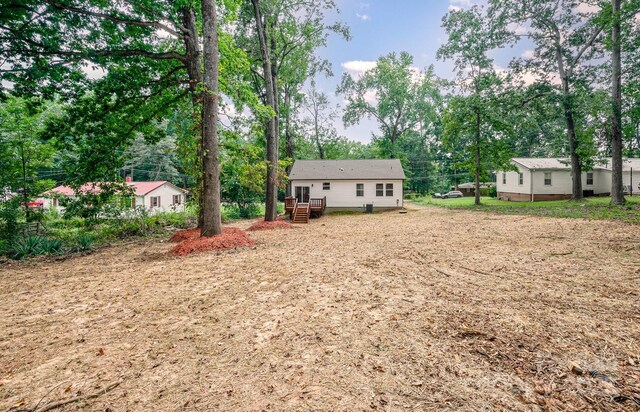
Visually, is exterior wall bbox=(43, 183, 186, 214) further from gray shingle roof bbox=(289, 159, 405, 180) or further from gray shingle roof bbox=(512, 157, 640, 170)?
gray shingle roof bbox=(512, 157, 640, 170)

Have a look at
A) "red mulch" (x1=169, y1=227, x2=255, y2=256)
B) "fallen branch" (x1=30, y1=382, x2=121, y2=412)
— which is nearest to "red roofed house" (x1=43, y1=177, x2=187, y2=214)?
"red mulch" (x1=169, y1=227, x2=255, y2=256)

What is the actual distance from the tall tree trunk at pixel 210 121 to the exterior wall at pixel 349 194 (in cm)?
1498

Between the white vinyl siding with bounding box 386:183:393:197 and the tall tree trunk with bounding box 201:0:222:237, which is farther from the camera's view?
the white vinyl siding with bounding box 386:183:393:197

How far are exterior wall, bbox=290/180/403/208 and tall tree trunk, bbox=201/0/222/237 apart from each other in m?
15.0

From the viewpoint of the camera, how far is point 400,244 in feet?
28.5

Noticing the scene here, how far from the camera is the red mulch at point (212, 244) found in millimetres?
8055

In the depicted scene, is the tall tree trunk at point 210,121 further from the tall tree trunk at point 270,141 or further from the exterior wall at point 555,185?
the exterior wall at point 555,185

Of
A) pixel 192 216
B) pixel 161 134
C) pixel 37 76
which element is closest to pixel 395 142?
pixel 192 216

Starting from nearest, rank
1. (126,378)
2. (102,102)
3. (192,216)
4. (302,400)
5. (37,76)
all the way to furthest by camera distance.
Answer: (302,400), (126,378), (37,76), (102,102), (192,216)

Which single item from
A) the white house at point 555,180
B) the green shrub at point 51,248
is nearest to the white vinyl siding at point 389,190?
the white house at point 555,180

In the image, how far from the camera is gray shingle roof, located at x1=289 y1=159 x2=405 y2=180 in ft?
78.0

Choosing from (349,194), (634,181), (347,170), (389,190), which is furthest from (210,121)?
(634,181)

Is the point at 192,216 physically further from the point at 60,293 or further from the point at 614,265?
the point at 614,265

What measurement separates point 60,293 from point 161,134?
27.2 feet
